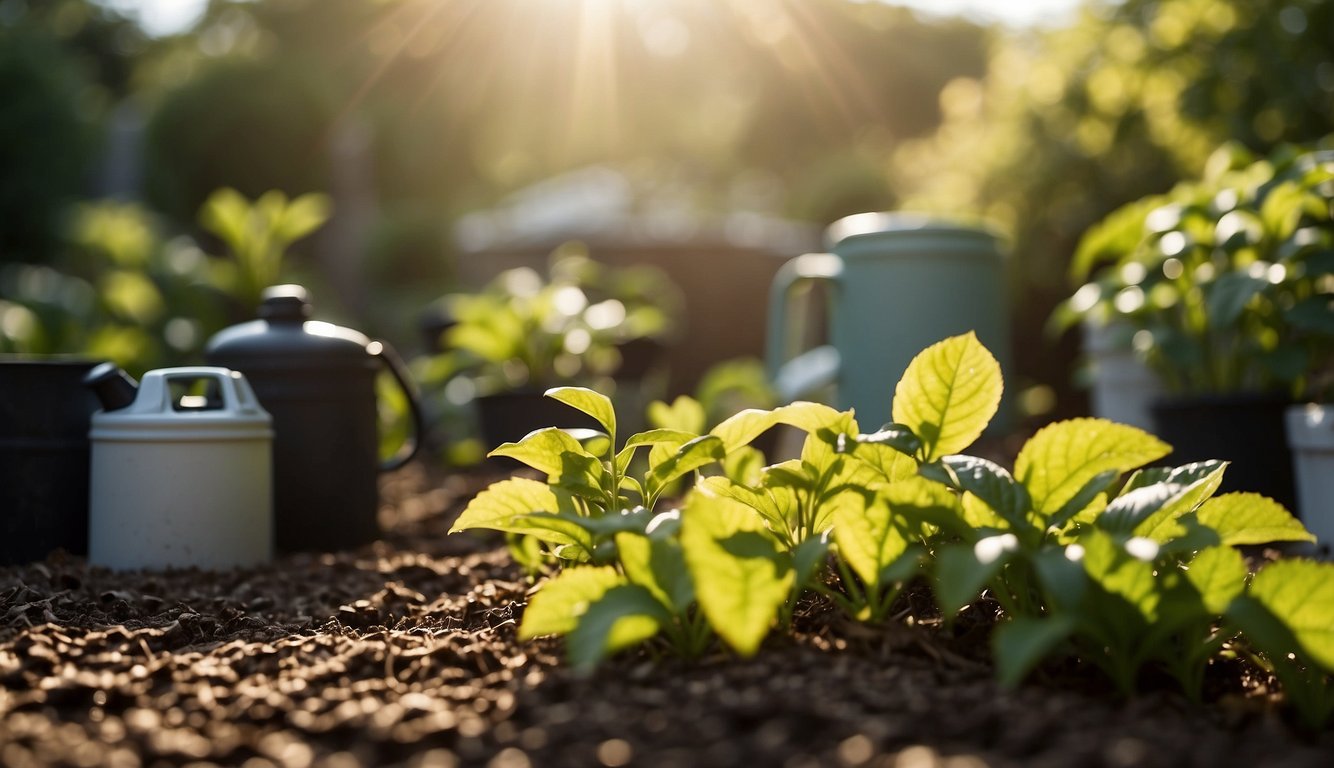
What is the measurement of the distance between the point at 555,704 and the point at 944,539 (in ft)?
1.92

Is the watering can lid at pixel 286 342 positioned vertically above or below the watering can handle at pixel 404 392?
above

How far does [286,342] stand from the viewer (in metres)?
2.63

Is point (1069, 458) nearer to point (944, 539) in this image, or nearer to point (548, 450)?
point (944, 539)

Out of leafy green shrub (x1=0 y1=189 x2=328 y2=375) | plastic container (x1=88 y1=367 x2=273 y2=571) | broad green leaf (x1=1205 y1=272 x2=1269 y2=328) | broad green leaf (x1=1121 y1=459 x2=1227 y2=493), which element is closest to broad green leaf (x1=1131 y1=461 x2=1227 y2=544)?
broad green leaf (x1=1121 y1=459 x2=1227 y2=493)

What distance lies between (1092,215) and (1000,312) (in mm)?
1490

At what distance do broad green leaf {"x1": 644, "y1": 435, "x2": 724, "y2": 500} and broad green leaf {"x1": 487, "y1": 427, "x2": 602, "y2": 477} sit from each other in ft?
0.28

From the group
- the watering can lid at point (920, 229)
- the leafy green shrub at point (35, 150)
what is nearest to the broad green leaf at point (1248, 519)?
the watering can lid at point (920, 229)

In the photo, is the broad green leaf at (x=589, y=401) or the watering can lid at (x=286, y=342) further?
the watering can lid at (x=286, y=342)

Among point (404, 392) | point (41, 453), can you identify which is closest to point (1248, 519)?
point (404, 392)

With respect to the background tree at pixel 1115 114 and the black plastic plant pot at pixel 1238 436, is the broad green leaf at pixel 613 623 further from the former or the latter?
the background tree at pixel 1115 114

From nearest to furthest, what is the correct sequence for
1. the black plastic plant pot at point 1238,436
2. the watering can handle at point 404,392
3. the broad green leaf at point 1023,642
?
the broad green leaf at point 1023,642 < the black plastic plant pot at point 1238,436 < the watering can handle at point 404,392

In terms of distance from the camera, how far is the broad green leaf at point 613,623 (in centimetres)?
118

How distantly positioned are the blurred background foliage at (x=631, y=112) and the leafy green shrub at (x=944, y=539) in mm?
2989

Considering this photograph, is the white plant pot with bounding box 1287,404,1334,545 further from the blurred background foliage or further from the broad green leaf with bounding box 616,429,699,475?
the blurred background foliage
